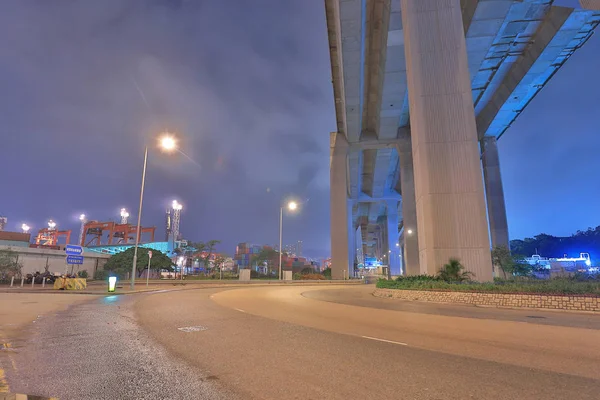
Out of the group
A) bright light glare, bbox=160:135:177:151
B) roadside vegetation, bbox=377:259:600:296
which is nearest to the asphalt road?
roadside vegetation, bbox=377:259:600:296

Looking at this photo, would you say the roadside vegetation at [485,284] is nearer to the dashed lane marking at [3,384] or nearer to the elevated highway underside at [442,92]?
the elevated highway underside at [442,92]

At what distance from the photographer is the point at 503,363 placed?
18.5 feet

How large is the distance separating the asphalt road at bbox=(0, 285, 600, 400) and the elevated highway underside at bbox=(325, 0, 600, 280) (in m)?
11.0

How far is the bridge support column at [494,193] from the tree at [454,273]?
29.0m

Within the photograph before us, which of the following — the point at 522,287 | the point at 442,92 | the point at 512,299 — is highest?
the point at 442,92

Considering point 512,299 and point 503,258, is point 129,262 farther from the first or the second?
point 512,299

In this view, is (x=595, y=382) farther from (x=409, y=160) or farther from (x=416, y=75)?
(x=409, y=160)

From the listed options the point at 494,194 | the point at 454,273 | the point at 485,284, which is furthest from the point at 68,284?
the point at 494,194

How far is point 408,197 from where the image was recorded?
169ft

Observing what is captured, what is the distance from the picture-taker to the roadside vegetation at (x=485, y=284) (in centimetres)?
1376

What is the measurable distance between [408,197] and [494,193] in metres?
11.2

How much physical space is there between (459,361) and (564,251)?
105 m

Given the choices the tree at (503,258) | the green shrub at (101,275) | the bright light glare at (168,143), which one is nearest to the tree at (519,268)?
the tree at (503,258)

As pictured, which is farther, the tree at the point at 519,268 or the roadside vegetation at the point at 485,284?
the tree at the point at 519,268
